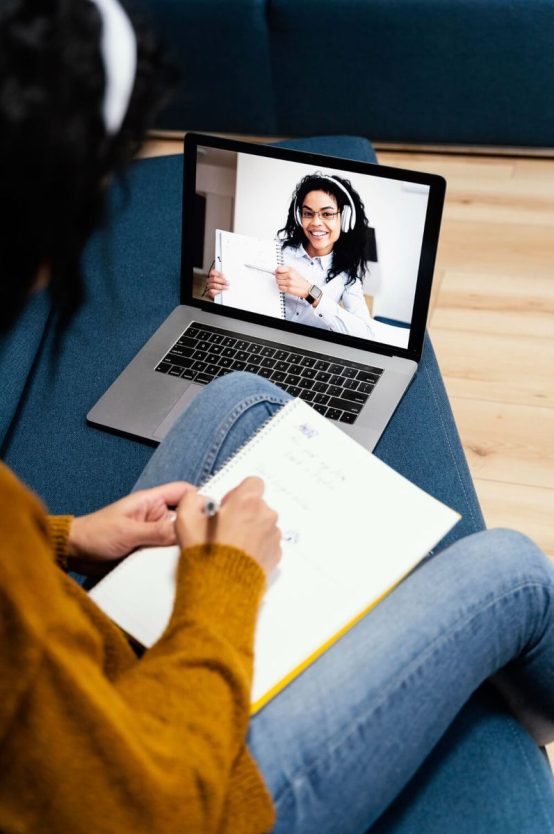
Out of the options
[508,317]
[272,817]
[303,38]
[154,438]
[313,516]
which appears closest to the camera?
[272,817]

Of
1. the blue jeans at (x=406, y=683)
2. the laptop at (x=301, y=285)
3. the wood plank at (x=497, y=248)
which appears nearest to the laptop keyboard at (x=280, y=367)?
the laptop at (x=301, y=285)

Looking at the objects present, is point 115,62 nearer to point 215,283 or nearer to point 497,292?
point 215,283

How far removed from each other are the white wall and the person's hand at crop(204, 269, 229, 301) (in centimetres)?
7

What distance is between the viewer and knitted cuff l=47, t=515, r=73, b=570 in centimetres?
85

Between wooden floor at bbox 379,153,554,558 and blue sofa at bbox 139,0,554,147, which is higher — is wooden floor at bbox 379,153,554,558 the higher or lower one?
the lower one

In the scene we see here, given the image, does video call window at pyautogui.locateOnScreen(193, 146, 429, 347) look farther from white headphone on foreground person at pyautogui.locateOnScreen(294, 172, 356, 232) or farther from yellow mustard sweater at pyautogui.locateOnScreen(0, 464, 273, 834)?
yellow mustard sweater at pyautogui.locateOnScreen(0, 464, 273, 834)

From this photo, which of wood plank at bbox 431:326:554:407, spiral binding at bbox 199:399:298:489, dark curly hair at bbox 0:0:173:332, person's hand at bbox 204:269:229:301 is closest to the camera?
dark curly hair at bbox 0:0:173:332

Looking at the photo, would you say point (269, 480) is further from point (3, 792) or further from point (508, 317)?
point (508, 317)

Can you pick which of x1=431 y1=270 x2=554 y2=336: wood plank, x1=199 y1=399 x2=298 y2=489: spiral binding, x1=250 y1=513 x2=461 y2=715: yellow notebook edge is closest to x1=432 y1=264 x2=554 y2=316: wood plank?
x1=431 y1=270 x2=554 y2=336: wood plank

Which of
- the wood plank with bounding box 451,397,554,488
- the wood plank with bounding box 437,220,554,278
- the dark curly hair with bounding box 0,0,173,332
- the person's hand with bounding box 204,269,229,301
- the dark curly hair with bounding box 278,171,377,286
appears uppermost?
the dark curly hair with bounding box 0,0,173,332

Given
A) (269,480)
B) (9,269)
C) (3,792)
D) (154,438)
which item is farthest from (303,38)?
(3,792)

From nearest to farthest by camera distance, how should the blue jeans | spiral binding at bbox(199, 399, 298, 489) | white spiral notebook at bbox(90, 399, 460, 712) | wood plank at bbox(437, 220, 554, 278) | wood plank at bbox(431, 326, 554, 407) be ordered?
the blue jeans
white spiral notebook at bbox(90, 399, 460, 712)
spiral binding at bbox(199, 399, 298, 489)
wood plank at bbox(431, 326, 554, 407)
wood plank at bbox(437, 220, 554, 278)

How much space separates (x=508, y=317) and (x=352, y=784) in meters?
1.29

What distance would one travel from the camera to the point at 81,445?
1.14m
